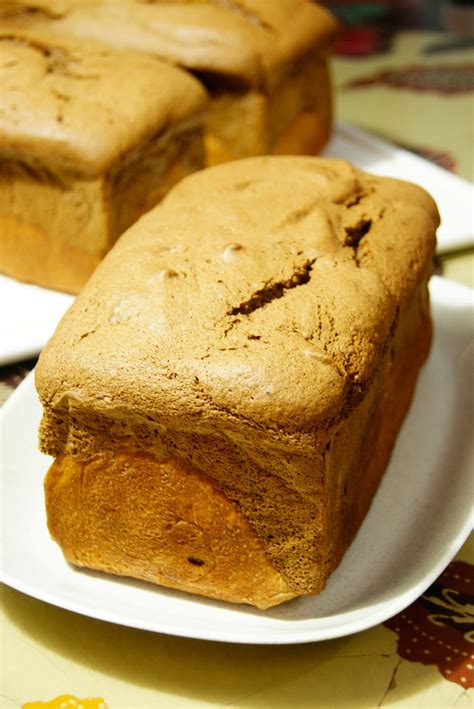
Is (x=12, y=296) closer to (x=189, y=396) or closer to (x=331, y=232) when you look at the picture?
(x=331, y=232)

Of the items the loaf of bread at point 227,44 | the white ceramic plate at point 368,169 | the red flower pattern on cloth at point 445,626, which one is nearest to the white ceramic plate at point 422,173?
the white ceramic plate at point 368,169

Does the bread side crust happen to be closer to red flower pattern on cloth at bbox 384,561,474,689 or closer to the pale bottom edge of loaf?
the pale bottom edge of loaf

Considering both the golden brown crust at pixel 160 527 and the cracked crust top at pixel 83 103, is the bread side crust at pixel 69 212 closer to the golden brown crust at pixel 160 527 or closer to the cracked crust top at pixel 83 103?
the cracked crust top at pixel 83 103

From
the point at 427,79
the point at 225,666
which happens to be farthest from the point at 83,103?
the point at 427,79

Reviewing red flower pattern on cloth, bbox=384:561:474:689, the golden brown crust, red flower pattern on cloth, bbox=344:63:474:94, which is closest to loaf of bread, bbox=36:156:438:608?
the golden brown crust

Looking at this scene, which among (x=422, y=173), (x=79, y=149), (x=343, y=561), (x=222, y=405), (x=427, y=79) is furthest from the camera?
(x=427, y=79)

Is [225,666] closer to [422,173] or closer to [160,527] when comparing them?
[160,527]
